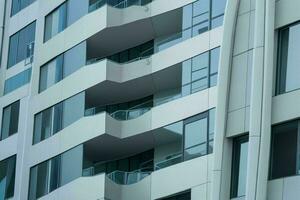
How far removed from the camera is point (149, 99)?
4344cm

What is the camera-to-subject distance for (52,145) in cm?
4344

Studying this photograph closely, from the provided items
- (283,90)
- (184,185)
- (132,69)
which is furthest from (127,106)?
(283,90)

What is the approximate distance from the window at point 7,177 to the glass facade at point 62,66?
3874mm

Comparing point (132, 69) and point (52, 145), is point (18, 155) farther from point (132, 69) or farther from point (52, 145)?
point (132, 69)

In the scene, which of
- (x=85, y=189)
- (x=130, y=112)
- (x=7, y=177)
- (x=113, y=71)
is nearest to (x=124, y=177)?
(x=85, y=189)

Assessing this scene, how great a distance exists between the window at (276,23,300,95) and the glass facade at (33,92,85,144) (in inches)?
569

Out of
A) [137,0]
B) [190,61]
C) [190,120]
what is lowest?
[190,120]

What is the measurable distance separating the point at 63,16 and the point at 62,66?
2.64 m

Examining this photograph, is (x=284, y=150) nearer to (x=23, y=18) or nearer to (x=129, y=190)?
(x=129, y=190)

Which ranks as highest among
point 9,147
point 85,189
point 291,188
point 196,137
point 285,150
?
point 9,147

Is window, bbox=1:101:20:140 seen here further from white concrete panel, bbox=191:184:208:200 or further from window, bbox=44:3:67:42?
white concrete panel, bbox=191:184:208:200

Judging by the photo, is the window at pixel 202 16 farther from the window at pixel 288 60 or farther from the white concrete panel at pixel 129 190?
the window at pixel 288 60

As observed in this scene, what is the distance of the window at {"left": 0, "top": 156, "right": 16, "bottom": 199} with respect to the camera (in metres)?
46.2

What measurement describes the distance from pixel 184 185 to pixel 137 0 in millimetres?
10775
